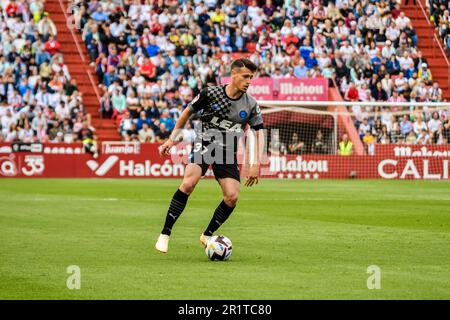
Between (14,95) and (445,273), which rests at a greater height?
(14,95)

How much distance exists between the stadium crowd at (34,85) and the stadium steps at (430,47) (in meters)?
15.0

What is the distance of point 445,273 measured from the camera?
1073 centimetres

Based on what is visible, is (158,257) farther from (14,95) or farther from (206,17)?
(206,17)

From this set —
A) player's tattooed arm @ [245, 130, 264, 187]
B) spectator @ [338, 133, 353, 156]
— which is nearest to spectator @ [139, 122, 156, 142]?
spectator @ [338, 133, 353, 156]

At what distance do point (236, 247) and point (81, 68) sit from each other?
91.0 ft

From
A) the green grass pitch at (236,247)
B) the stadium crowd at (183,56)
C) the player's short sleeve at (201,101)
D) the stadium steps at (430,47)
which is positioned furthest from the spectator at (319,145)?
the player's short sleeve at (201,101)

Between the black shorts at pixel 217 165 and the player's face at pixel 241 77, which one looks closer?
the player's face at pixel 241 77

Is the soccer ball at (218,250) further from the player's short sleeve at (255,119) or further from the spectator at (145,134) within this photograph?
the spectator at (145,134)

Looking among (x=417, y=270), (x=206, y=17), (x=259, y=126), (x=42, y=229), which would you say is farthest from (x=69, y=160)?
(x=417, y=270)

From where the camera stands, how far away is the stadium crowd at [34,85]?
3650 centimetres

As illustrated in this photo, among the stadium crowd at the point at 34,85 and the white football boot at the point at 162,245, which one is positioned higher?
the stadium crowd at the point at 34,85

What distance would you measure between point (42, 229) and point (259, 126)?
489cm

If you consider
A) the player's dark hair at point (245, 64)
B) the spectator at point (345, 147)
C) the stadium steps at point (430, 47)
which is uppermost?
the stadium steps at point (430, 47)
